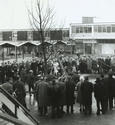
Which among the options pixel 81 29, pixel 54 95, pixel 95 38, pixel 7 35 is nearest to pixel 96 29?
pixel 95 38

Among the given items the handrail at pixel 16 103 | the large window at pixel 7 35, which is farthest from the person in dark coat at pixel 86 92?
Answer: the large window at pixel 7 35

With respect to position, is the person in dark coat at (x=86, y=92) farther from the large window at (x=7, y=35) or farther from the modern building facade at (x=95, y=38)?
the large window at (x=7, y=35)

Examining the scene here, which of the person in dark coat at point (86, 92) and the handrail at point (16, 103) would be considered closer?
the handrail at point (16, 103)

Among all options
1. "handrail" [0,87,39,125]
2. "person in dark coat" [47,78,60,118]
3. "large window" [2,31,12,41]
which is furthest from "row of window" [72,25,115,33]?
"handrail" [0,87,39,125]

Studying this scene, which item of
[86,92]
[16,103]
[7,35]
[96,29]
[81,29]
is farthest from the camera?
[7,35]

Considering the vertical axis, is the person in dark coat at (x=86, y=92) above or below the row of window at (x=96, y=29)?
below

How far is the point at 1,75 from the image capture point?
68.3ft

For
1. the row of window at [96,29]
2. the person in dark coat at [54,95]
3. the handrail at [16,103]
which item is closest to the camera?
the handrail at [16,103]

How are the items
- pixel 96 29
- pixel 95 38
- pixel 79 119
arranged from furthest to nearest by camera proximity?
1. pixel 96 29
2. pixel 95 38
3. pixel 79 119

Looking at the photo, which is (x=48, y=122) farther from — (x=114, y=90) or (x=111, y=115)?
(x=114, y=90)

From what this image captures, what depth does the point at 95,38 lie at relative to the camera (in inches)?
2874

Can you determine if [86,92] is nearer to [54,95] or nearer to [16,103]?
[54,95]

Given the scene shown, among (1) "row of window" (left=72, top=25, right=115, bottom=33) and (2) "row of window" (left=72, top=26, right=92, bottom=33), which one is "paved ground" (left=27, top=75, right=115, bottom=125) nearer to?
(1) "row of window" (left=72, top=25, right=115, bottom=33)

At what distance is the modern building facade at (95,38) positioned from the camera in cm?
7196
